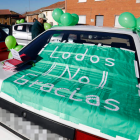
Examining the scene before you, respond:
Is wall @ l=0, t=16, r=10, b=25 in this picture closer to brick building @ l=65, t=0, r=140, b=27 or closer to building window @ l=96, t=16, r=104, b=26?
brick building @ l=65, t=0, r=140, b=27

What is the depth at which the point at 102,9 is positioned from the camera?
58.6 feet

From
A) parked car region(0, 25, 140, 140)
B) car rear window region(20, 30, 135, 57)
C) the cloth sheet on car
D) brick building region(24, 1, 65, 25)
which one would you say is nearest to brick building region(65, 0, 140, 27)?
brick building region(24, 1, 65, 25)

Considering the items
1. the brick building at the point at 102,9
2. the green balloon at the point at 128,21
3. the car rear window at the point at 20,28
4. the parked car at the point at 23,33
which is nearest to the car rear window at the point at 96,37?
the green balloon at the point at 128,21

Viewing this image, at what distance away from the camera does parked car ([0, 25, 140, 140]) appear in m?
1.03

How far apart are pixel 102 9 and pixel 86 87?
18391 mm

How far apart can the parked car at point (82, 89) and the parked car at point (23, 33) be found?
6.67 m

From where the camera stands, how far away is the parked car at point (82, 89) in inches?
40.7

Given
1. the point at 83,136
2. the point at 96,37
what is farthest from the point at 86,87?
the point at 96,37

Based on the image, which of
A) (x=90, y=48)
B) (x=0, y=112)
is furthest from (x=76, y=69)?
(x=0, y=112)

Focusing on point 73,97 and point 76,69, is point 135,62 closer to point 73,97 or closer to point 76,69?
point 76,69

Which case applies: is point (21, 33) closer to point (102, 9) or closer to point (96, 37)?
point (96, 37)

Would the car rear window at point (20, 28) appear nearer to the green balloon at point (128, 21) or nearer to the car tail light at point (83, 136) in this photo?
the green balloon at point (128, 21)

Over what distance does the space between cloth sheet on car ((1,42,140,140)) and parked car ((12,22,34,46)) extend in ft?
22.4

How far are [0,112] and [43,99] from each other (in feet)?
1.70
